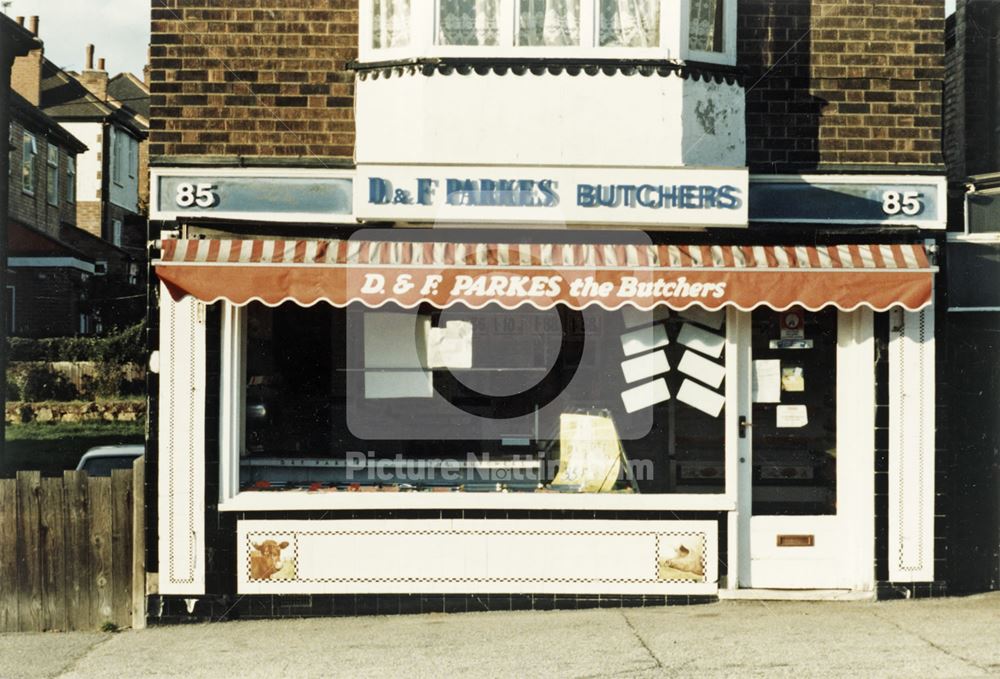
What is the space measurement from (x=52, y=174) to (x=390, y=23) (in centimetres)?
2672

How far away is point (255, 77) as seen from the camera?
29.0ft

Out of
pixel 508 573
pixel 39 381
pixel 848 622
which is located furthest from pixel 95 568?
pixel 39 381

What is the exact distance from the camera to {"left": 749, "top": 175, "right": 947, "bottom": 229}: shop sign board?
8664 mm

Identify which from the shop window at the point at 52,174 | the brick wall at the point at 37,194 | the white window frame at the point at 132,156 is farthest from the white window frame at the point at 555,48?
the white window frame at the point at 132,156

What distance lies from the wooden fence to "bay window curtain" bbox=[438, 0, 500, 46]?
13.1 feet

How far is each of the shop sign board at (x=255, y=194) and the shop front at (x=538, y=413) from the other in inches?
9.0

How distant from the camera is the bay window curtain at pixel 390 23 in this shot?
870cm

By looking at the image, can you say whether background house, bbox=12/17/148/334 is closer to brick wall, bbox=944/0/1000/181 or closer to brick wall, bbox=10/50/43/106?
brick wall, bbox=10/50/43/106

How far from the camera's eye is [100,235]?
37.5m

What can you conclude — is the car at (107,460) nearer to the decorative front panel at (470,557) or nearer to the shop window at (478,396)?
the shop window at (478,396)

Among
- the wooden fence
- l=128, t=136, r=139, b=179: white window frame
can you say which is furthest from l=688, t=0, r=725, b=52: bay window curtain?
l=128, t=136, r=139, b=179: white window frame

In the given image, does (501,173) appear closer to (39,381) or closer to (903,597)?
(903,597)

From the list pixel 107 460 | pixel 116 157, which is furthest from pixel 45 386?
pixel 116 157

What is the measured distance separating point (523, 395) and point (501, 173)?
185 centimetres
